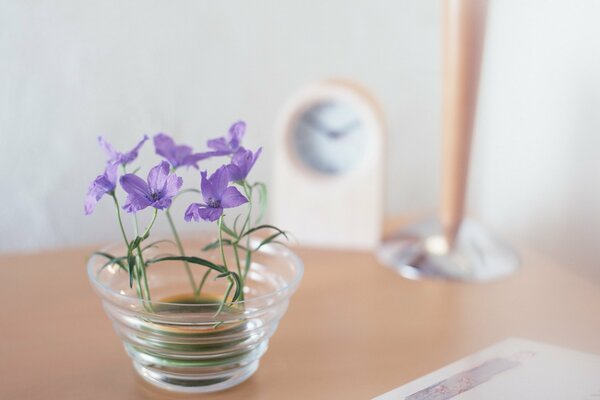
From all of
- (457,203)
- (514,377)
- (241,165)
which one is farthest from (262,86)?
(514,377)

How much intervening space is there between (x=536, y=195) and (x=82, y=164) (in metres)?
0.61

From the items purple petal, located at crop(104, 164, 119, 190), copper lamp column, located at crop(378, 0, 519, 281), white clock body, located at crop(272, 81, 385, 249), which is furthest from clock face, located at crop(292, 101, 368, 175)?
purple petal, located at crop(104, 164, 119, 190)

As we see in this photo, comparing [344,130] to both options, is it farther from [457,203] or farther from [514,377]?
[514,377]

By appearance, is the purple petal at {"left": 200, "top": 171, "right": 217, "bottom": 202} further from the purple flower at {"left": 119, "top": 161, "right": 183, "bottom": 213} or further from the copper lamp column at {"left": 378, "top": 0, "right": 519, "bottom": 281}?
the copper lamp column at {"left": 378, "top": 0, "right": 519, "bottom": 281}

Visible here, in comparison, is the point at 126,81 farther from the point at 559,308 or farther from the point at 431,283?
the point at 559,308

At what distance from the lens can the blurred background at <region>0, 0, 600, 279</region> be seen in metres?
0.88

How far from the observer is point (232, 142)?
0.64 metres

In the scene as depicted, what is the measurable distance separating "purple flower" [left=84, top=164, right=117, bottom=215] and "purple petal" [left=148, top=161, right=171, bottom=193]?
0.15 ft

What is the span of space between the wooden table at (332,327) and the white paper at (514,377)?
2cm

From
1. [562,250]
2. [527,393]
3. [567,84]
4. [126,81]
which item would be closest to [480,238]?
[562,250]

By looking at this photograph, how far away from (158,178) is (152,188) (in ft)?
0.03

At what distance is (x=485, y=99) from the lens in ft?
3.59

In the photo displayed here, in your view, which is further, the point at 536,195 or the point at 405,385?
the point at 536,195

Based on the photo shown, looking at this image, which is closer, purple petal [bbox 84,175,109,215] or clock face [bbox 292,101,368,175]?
purple petal [bbox 84,175,109,215]
